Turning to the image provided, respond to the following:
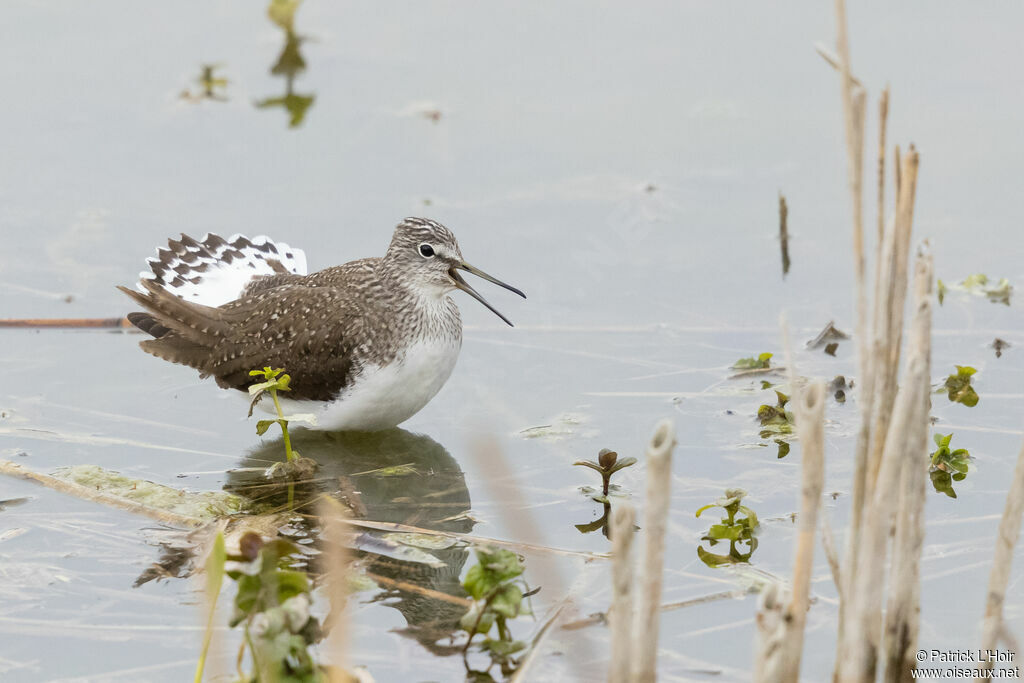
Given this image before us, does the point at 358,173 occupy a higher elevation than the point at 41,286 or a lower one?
higher

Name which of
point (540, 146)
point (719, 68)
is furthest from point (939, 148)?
point (540, 146)

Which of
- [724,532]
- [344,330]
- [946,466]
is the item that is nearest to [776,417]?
[946,466]

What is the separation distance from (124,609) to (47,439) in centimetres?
194

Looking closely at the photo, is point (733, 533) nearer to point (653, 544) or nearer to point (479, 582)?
point (479, 582)

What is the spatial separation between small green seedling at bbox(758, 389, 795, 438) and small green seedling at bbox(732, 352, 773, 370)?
1.41 ft

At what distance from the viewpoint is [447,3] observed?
12750mm

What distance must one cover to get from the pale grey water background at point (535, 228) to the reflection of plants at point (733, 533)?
87 mm

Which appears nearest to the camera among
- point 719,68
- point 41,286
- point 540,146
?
point 41,286

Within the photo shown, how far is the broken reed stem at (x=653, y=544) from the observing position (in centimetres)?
335

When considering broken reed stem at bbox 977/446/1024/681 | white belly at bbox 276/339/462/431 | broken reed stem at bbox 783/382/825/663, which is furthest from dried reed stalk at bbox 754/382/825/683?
white belly at bbox 276/339/462/431

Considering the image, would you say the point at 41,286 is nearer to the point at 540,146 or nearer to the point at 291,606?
the point at 540,146

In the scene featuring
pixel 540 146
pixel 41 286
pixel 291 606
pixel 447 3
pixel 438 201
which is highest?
pixel 447 3

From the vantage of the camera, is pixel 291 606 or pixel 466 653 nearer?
pixel 291 606

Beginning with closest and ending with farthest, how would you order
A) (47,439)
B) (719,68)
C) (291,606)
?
(291,606), (47,439), (719,68)
